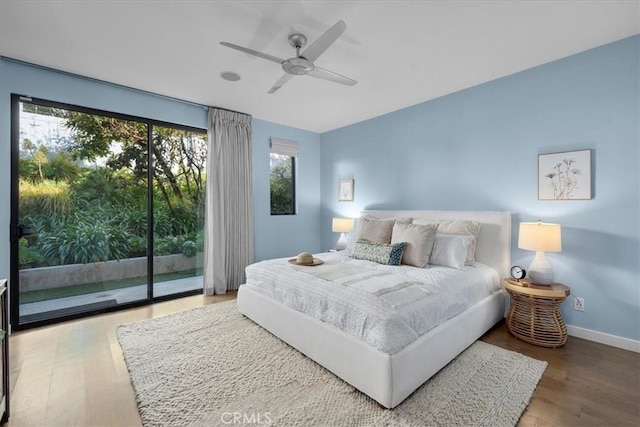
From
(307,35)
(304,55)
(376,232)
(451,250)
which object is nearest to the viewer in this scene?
(304,55)

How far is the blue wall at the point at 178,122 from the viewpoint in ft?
9.04

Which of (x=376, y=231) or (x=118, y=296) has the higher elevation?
(x=376, y=231)

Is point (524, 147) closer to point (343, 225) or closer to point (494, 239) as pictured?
point (494, 239)

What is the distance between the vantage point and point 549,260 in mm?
2822

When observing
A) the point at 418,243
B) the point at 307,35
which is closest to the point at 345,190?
the point at 418,243

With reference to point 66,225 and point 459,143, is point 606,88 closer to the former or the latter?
point 459,143

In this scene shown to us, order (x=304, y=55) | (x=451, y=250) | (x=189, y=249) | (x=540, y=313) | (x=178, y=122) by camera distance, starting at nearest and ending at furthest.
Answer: (x=304, y=55) → (x=540, y=313) → (x=451, y=250) → (x=178, y=122) → (x=189, y=249)

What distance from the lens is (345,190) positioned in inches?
194

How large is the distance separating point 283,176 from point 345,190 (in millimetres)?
1135

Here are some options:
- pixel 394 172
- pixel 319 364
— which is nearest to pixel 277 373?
pixel 319 364

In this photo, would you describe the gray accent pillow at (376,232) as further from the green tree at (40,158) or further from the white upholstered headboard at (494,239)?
the green tree at (40,158)

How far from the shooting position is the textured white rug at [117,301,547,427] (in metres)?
1.65

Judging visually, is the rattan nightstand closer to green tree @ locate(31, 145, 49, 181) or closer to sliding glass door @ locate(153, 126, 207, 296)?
sliding glass door @ locate(153, 126, 207, 296)

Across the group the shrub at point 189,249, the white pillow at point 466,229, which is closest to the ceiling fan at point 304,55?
the white pillow at point 466,229
